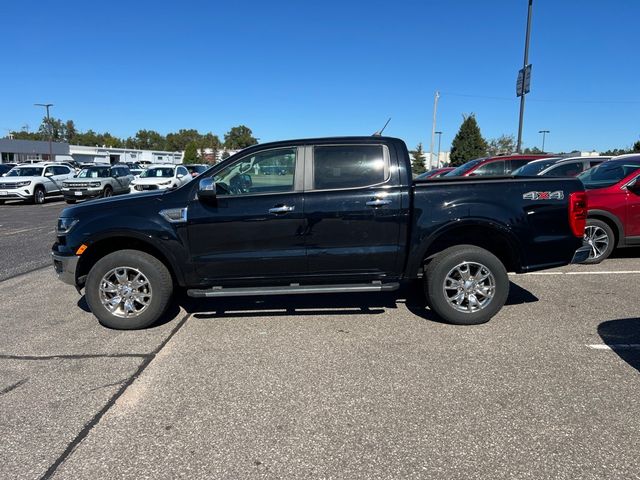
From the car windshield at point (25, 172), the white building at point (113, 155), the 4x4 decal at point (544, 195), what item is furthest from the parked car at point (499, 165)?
the white building at point (113, 155)

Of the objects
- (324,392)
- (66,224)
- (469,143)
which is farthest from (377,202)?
(469,143)

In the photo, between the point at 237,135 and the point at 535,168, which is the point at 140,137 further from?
the point at 535,168

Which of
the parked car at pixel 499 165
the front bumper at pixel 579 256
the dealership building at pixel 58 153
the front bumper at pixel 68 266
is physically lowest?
the front bumper at pixel 68 266

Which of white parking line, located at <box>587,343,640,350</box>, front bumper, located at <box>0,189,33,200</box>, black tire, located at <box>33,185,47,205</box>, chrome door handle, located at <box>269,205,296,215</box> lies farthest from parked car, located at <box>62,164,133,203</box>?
white parking line, located at <box>587,343,640,350</box>

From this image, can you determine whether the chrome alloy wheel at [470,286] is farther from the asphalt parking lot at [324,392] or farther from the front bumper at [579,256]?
the front bumper at [579,256]

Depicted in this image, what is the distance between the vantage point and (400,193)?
182 inches

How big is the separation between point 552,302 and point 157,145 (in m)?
158

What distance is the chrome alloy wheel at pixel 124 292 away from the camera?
4.70 meters

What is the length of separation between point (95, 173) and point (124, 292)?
60.7 feet

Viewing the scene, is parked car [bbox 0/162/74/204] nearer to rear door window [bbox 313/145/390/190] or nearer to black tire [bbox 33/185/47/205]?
black tire [bbox 33/185/47/205]

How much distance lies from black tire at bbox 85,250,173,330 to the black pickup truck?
11mm

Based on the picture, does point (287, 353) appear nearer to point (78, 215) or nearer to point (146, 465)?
point (146, 465)

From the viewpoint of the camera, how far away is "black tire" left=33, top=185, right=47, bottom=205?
20.4 m

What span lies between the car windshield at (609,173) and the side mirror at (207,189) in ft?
20.6
